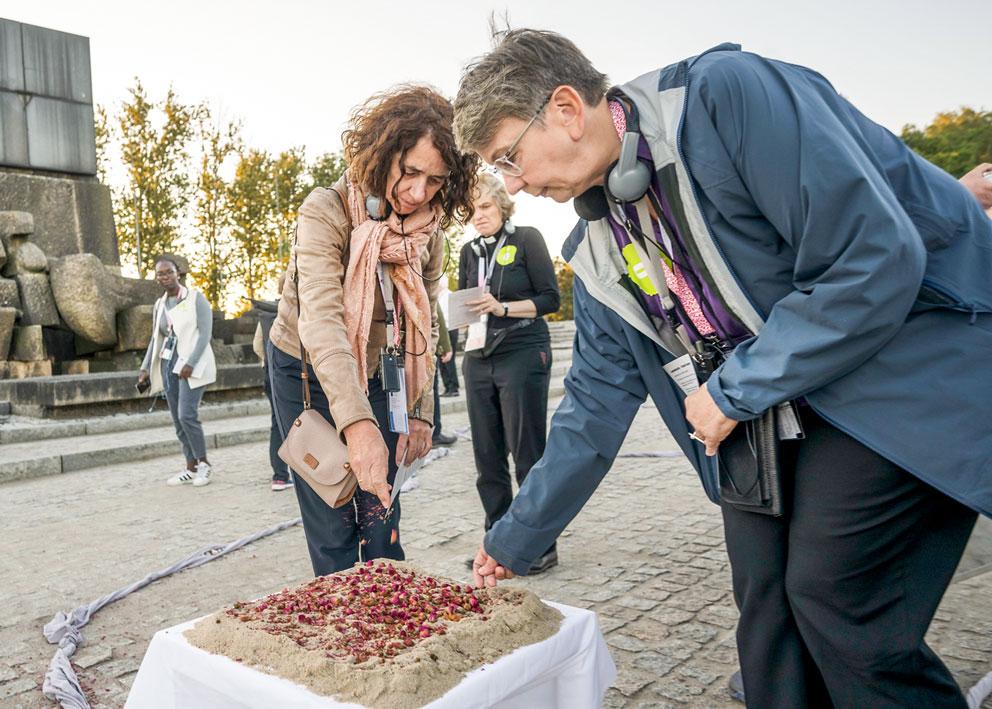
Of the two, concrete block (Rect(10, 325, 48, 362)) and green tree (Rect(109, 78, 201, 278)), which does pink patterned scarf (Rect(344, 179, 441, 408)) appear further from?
green tree (Rect(109, 78, 201, 278))

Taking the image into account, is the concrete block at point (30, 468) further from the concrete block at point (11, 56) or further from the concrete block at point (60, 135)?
the concrete block at point (11, 56)

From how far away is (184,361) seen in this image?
807 cm

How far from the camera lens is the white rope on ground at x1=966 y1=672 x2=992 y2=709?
300 centimetres

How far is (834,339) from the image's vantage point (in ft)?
5.64

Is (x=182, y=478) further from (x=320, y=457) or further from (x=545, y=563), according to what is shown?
(x=320, y=457)

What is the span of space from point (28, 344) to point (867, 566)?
13409 millimetres

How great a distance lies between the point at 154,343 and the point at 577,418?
23.3 ft

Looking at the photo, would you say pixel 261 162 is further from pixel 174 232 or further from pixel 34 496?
pixel 34 496

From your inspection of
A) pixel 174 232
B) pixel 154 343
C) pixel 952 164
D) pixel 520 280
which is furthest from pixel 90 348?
pixel 952 164

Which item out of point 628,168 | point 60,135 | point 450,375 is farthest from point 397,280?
point 60,135

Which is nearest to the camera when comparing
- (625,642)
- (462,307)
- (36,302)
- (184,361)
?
(625,642)

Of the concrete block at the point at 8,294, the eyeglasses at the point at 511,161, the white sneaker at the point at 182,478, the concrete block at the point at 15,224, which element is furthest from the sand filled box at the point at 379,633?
the concrete block at the point at 15,224

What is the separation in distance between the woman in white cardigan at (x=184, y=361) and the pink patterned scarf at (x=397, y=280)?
531cm

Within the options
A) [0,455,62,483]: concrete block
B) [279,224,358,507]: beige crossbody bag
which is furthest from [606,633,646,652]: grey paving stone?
[0,455,62,483]: concrete block
